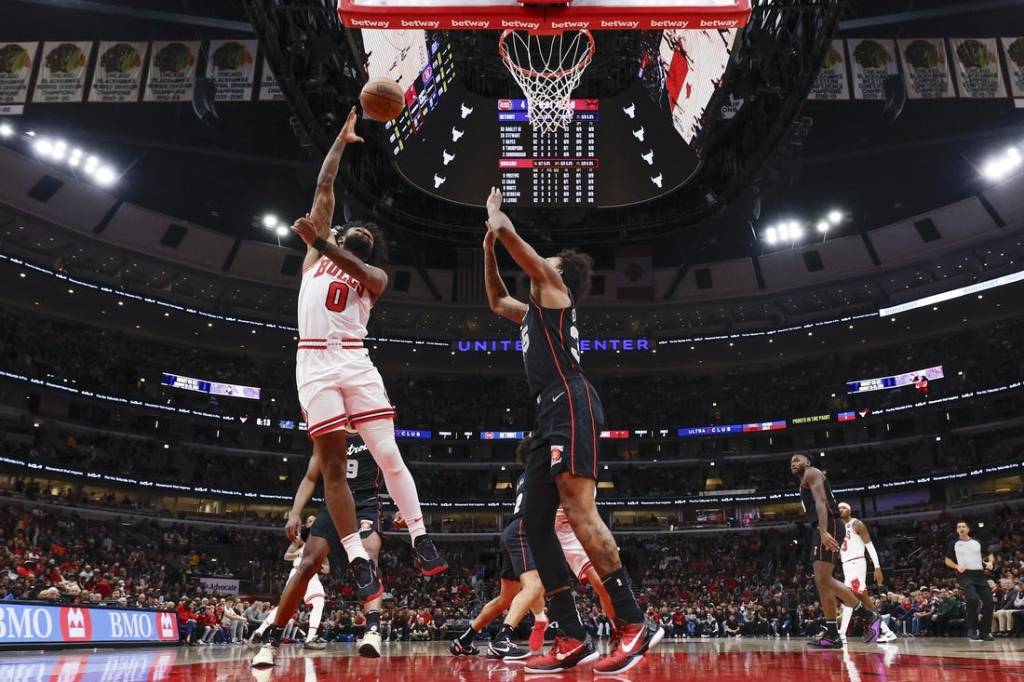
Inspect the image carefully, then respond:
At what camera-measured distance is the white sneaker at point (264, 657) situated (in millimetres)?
4215

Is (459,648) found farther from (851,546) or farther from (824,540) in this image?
(851,546)

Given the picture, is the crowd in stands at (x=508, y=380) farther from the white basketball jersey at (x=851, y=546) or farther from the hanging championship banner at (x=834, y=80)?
the white basketball jersey at (x=851, y=546)

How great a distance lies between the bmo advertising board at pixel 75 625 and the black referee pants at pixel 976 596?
41.4 feet

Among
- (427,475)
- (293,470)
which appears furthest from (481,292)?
(293,470)

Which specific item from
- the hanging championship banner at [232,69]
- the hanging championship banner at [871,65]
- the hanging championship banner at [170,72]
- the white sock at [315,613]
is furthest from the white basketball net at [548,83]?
the white sock at [315,613]

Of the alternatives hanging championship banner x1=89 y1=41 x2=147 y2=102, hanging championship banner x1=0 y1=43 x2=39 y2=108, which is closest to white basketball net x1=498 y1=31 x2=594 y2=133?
hanging championship banner x1=89 y1=41 x2=147 y2=102

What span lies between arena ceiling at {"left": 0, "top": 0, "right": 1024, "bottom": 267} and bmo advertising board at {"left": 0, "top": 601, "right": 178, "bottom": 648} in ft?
37.1

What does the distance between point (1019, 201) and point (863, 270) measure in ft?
20.8

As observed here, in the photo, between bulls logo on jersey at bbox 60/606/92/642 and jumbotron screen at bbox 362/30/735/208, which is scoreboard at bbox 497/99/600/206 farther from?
bulls logo on jersey at bbox 60/606/92/642

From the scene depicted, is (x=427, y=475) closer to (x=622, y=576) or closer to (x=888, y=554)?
(x=888, y=554)

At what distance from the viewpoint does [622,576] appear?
4023 millimetres

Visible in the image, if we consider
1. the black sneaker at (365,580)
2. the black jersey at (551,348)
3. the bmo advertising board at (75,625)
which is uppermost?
the black jersey at (551,348)

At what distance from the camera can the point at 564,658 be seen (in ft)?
13.6

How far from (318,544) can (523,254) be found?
7.95 ft
